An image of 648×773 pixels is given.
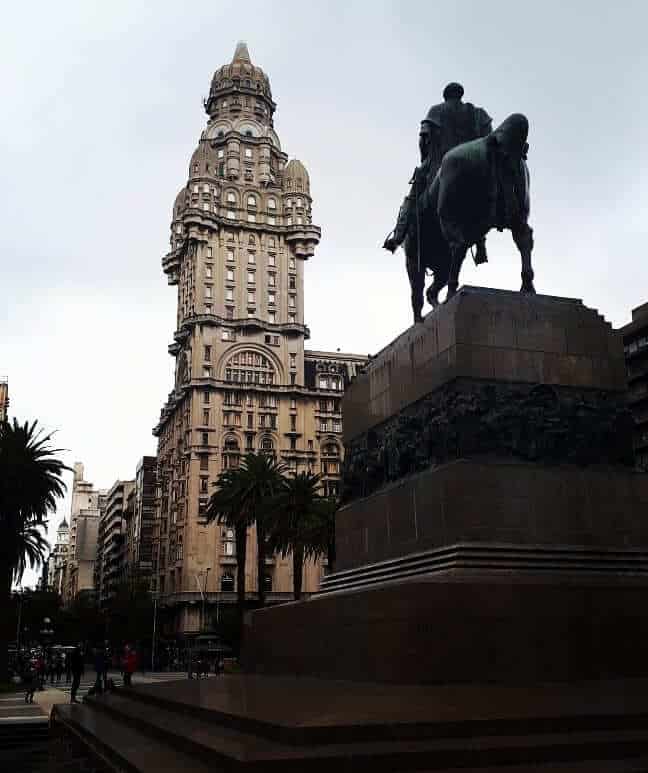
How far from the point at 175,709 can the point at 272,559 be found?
7631cm

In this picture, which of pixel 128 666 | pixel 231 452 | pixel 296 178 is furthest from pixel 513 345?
pixel 296 178

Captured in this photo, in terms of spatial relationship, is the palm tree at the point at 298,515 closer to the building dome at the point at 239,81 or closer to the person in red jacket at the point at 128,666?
the person in red jacket at the point at 128,666

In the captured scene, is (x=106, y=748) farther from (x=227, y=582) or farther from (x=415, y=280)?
(x=227, y=582)

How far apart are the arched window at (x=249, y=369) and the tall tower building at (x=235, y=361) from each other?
0.42 feet

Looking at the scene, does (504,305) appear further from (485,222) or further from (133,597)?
(133,597)

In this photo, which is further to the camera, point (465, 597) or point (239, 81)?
point (239, 81)

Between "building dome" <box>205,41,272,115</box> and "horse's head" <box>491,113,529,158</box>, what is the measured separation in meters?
99.9

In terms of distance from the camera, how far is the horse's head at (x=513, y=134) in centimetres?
1719

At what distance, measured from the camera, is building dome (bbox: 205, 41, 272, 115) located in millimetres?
110875

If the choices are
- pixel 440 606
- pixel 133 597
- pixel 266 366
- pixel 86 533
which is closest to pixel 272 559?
pixel 133 597

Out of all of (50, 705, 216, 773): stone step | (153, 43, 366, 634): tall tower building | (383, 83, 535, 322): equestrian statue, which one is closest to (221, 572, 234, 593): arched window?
(153, 43, 366, 634): tall tower building

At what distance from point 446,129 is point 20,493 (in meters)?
30.2

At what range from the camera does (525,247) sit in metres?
17.7

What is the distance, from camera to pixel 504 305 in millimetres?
16188
